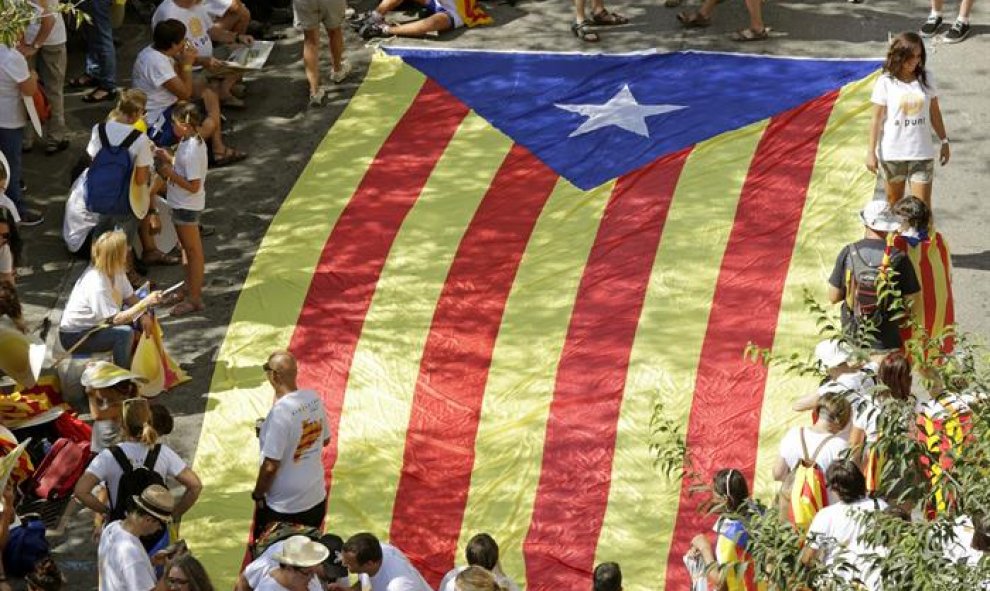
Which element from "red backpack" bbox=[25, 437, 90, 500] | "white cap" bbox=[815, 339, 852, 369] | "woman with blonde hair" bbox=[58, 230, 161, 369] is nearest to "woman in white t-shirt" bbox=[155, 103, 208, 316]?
"woman with blonde hair" bbox=[58, 230, 161, 369]

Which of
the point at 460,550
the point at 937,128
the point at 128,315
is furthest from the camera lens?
the point at 937,128

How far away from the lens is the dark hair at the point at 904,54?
433 inches

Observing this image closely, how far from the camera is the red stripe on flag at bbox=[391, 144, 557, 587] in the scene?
10.1 metres

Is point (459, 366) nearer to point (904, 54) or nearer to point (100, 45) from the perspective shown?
point (904, 54)

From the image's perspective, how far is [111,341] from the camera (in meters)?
10.7

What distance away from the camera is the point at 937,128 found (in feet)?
37.3

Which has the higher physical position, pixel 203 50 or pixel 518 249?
pixel 203 50

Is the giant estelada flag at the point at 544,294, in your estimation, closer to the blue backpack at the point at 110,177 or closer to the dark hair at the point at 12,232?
the blue backpack at the point at 110,177

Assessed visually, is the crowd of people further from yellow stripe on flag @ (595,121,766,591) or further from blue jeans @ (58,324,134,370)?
yellow stripe on flag @ (595,121,766,591)

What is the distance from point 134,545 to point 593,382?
3.38 metres

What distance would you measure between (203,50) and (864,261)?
226 inches

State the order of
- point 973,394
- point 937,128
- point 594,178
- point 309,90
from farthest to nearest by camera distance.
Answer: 1. point 309,90
2. point 594,178
3. point 937,128
4. point 973,394

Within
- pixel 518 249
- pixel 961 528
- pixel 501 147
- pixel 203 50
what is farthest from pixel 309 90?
pixel 961 528

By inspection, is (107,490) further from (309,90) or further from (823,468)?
(309,90)
